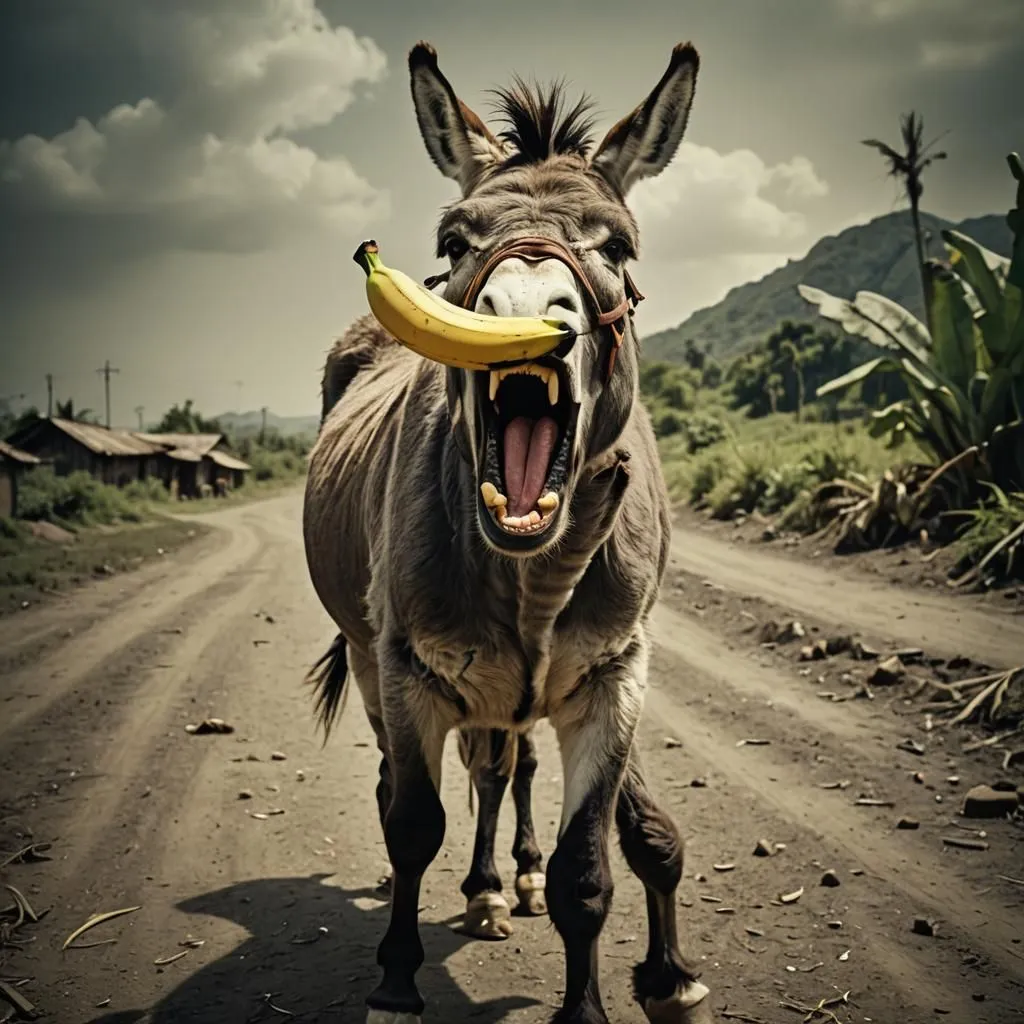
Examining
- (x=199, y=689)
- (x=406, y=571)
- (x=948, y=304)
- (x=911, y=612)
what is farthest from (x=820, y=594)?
(x=406, y=571)

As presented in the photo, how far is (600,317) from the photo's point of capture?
2.67 m

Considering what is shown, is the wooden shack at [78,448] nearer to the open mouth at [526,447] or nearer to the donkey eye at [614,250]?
the donkey eye at [614,250]

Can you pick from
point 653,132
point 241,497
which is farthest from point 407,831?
point 241,497

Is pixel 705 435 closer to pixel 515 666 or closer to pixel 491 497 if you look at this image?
pixel 515 666

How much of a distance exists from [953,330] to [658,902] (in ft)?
33.7

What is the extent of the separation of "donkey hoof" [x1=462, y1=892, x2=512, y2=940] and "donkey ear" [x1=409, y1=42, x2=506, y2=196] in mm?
3083

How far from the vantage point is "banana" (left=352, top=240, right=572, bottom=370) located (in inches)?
88.0

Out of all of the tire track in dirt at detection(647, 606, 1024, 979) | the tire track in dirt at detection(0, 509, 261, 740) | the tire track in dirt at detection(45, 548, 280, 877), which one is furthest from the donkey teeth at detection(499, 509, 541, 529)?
the tire track in dirt at detection(0, 509, 261, 740)

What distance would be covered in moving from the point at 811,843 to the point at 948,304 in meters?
8.96

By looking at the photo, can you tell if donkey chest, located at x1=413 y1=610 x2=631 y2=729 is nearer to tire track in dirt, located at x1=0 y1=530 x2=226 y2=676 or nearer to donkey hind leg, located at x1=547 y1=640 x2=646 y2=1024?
donkey hind leg, located at x1=547 y1=640 x2=646 y2=1024

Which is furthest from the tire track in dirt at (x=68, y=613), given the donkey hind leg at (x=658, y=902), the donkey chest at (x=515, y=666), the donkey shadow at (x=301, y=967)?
the donkey hind leg at (x=658, y=902)

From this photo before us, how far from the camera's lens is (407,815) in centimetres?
325

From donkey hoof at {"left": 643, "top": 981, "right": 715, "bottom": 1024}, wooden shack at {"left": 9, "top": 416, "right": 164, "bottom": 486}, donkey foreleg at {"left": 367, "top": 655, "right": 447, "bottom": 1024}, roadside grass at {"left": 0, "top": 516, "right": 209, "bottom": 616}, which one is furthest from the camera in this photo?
wooden shack at {"left": 9, "top": 416, "right": 164, "bottom": 486}

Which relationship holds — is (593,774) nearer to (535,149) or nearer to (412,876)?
(412,876)
